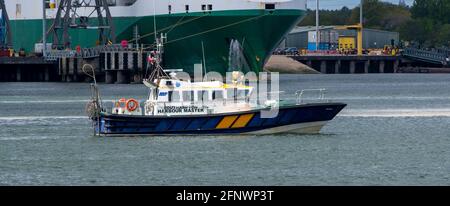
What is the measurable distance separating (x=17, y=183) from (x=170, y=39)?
2683 inches

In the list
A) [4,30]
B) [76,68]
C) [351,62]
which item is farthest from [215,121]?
[351,62]

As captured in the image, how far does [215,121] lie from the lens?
51.9 meters

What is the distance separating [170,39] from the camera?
109750mm

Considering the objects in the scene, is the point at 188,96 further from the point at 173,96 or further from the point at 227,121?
the point at 227,121

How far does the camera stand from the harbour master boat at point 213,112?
51844 mm

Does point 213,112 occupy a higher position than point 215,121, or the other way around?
point 213,112

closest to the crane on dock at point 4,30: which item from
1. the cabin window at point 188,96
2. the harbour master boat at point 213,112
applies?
the harbour master boat at point 213,112

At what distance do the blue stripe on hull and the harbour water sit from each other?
0.41 metres

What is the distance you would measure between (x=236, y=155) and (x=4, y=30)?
288 feet

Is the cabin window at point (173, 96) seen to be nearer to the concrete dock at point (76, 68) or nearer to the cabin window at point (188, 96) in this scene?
the cabin window at point (188, 96)

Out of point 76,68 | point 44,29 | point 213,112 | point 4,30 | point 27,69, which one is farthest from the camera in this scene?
point 4,30

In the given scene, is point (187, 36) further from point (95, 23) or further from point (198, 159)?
point (198, 159)

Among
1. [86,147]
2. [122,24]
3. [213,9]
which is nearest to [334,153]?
[86,147]

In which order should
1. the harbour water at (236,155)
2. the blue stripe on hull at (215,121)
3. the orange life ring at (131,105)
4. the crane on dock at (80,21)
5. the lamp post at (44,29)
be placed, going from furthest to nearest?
the lamp post at (44,29)
the crane on dock at (80,21)
the orange life ring at (131,105)
the blue stripe on hull at (215,121)
the harbour water at (236,155)
